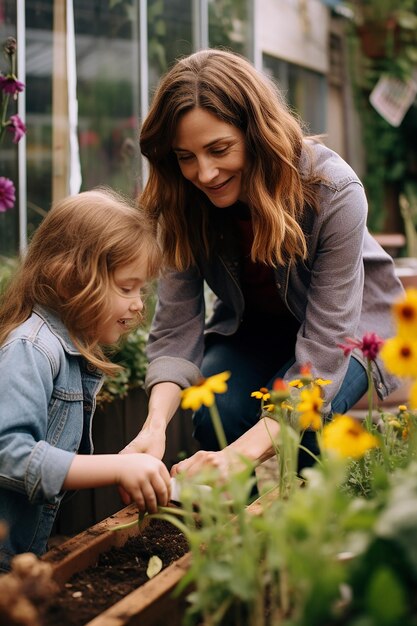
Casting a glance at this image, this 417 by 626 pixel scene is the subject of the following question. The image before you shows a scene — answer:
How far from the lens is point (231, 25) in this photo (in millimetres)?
4812

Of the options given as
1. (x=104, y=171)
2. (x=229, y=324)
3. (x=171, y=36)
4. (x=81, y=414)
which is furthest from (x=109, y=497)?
(x=171, y=36)

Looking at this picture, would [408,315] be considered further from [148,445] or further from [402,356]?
[148,445]

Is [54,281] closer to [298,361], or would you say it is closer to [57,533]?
[298,361]

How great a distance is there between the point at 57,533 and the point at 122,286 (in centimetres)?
113

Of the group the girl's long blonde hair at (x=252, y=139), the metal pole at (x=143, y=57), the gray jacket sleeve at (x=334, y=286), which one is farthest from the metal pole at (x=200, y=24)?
the gray jacket sleeve at (x=334, y=286)

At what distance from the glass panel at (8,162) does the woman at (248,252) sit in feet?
3.85

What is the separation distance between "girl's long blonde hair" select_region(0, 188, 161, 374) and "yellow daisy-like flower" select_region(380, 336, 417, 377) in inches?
35.5

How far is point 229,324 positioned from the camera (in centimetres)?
249

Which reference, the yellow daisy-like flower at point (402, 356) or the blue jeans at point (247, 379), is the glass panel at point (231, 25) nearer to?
the blue jeans at point (247, 379)

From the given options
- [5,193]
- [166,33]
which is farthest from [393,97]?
[5,193]

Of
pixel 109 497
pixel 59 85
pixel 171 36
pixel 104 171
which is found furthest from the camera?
pixel 171 36

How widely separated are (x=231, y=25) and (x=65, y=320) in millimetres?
3453

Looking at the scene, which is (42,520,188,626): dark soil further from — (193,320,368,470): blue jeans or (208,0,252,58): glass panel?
(208,0,252,58): glass panel

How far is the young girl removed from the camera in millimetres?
1623
